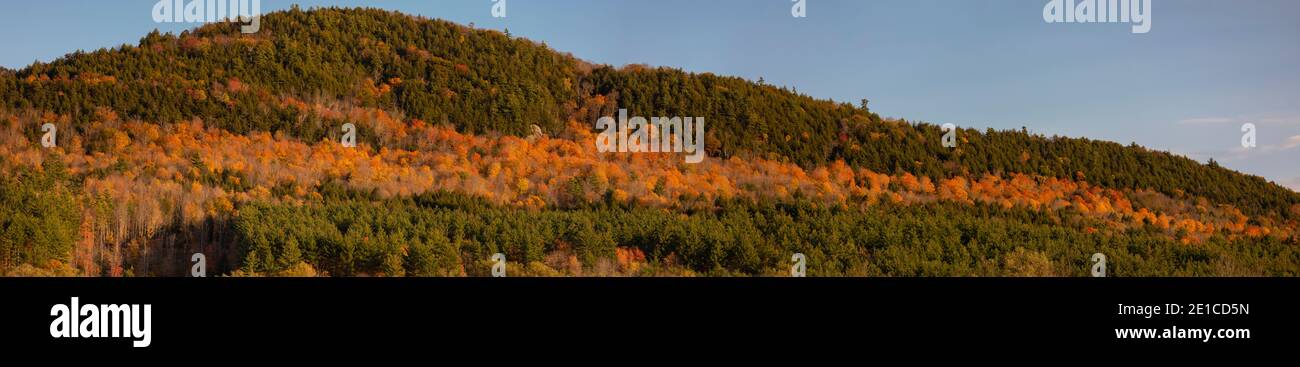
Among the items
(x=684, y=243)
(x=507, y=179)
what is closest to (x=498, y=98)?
(x=507, y=179)

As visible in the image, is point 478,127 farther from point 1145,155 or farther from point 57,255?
point 1145,155

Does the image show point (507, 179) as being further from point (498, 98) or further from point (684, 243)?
point (498, 98)

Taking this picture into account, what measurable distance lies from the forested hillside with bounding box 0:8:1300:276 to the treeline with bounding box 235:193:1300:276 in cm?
8

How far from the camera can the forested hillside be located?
64.8ft

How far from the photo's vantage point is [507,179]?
29.2 m

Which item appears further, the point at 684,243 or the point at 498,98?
the point at 498,98

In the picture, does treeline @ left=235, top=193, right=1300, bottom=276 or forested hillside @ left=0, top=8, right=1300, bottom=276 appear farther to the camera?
forested hillside @ left=0, top=8, right=1300, bottom=276

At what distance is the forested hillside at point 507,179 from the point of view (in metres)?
19.8

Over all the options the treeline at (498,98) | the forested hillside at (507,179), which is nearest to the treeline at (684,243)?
the forested hillside at (507,179)

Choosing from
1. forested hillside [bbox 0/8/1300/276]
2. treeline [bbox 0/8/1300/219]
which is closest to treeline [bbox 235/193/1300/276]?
forested hillside [bbox 0/8/1300/276]

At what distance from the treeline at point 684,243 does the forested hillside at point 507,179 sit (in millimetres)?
77

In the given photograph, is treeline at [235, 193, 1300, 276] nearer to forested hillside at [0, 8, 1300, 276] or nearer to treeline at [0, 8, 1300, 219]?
forested hillside at [0, 8, 1300, 276]

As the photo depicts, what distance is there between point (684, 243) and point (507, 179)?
10.5 meters

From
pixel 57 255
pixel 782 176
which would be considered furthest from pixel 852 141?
pixel 57 255
